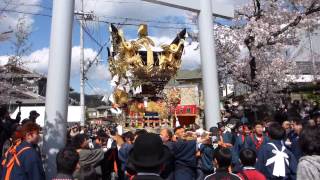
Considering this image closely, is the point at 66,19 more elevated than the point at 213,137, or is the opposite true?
the point at 66,19

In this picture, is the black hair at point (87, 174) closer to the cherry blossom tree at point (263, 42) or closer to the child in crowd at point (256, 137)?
the child in crowd at point (256, 137)

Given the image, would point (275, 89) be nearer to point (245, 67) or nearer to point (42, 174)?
point (245, 67)

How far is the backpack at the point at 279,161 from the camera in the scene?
16.9 ft

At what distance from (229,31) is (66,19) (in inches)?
467

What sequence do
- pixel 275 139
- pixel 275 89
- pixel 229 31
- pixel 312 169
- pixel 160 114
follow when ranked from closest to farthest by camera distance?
1. pixel 312 169
2. pixel 275 139
3. pixel 160 114
4. pixel 229 31
5. pixel 275 89

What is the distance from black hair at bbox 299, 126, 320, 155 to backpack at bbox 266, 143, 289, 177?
1.87 m

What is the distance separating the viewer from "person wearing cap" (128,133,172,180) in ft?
8.16

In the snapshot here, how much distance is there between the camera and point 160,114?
14.6 m

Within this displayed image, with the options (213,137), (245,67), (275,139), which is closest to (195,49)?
(245,67)

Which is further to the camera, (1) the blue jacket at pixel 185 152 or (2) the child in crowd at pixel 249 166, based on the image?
(1) the blue jacket at pixel 185 152

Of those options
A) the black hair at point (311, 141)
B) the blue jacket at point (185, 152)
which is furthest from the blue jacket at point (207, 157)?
the black hair at point (311, 141)

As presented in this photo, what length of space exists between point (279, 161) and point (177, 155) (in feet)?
6.84

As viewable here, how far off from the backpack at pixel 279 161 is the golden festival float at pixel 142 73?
9252mm

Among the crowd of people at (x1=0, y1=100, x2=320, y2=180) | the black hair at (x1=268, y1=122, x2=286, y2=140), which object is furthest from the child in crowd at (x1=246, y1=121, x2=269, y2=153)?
the black hair at (x1=268, y1=122, x2=286, y2=140)
